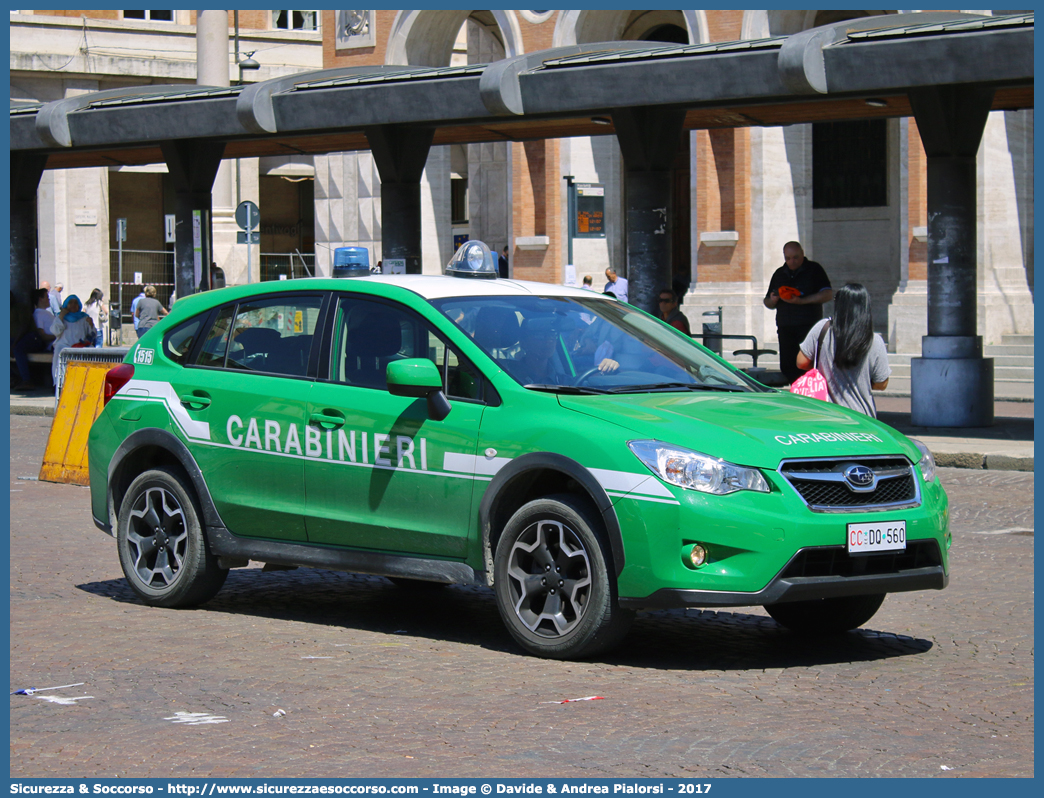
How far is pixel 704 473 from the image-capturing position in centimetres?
643

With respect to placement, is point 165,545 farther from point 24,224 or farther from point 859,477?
point 24,224

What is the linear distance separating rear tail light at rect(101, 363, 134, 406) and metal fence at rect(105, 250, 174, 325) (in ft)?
115

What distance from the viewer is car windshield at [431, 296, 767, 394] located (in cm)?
727

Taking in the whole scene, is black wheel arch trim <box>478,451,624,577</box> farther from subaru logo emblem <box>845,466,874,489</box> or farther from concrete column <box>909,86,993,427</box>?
concrete column <box>909,86,993,427</box>

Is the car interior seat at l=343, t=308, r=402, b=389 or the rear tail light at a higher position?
the car interior seat at l=343, t=308, r=402, b=389

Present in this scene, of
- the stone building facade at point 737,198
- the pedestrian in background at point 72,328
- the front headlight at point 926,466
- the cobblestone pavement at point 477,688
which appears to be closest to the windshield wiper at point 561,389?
the cobblestone pavement at point 477,688

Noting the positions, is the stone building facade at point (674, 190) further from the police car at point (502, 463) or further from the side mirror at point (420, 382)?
the side mirror at point (420, 382)

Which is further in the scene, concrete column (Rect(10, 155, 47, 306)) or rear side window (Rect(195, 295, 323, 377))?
concrete column (Rect(10, 155, 47, 306))

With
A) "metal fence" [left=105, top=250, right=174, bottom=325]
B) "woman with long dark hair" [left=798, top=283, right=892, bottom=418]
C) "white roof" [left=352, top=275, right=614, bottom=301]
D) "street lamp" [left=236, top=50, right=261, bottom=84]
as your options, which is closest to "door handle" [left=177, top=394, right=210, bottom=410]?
"white roof" [left=352, top=275, right=614, bottom=301]

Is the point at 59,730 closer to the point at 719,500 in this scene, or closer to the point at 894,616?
the point at 719,500

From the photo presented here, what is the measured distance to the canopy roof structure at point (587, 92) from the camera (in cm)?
1564

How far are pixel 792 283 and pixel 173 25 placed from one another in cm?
3981

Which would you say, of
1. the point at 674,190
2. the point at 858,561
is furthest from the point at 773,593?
the point at 674,190

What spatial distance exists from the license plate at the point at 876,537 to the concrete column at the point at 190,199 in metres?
17.6
